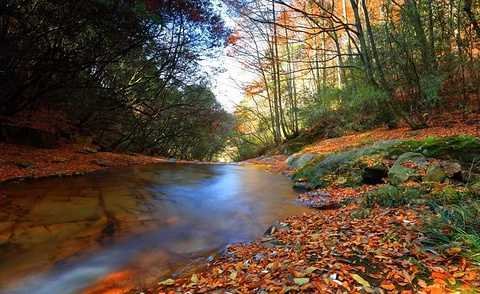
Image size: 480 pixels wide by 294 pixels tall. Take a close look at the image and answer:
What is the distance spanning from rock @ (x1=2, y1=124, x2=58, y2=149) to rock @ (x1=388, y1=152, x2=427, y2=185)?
36.6ft

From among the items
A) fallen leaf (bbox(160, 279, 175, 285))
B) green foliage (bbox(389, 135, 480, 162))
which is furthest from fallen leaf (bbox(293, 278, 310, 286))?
green foliage (bbox(389, 135, 480, 162))

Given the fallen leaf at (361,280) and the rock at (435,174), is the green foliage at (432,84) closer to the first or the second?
the rock at (435,174)

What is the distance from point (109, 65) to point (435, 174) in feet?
40.6

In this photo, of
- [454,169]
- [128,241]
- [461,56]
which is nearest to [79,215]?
[128,241]

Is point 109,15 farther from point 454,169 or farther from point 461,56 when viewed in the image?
point 461,56

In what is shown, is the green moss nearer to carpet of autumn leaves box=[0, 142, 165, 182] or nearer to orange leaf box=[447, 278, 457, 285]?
orange leaf box=[447, 278, 457, 285]

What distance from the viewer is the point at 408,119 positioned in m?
8.03

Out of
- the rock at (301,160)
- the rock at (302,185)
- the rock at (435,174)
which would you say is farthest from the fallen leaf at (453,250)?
the rock at (301,160)

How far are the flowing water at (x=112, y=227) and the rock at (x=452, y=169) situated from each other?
2487 millimetres

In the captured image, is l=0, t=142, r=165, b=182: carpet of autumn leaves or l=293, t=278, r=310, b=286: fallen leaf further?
l=0, t=142, r=165, b=182: carpet of autumn leaves

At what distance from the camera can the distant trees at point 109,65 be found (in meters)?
6.97

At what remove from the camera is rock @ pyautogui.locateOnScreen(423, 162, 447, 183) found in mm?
4188

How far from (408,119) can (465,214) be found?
676cm

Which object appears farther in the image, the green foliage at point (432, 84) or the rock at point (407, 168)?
the green foliage at point (432, 84)
